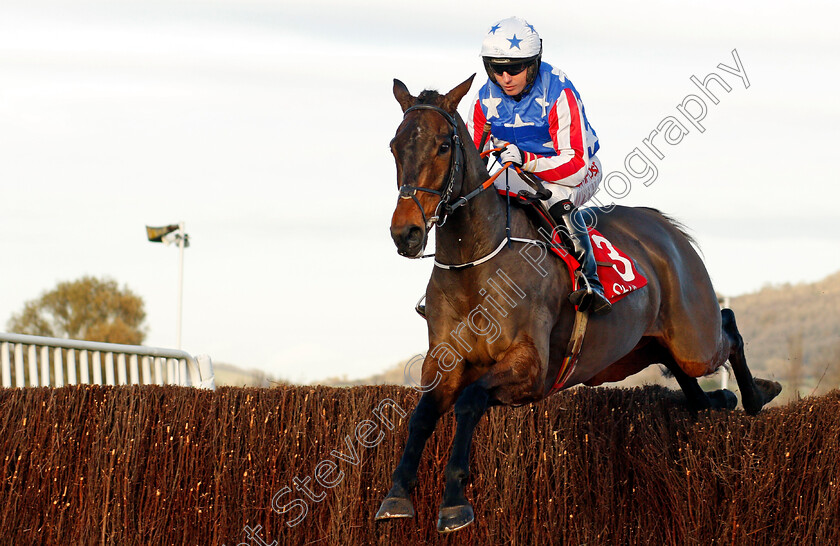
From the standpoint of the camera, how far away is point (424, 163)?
4.13 m

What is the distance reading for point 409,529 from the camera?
6.21 meters

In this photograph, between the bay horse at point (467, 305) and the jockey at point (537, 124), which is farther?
the jockey at point (537, 124)

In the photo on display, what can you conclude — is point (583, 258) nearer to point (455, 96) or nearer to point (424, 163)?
point (455, 96)

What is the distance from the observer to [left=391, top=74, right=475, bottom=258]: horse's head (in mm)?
3945

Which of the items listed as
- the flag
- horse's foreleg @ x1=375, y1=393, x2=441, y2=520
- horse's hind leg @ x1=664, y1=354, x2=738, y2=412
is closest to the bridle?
horse's foreleg @ x1=375, y1=393, x2=441, y2=520

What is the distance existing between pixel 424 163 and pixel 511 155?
2.89 feet

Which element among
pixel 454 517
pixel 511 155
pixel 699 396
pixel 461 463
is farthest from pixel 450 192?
pixel 699 396

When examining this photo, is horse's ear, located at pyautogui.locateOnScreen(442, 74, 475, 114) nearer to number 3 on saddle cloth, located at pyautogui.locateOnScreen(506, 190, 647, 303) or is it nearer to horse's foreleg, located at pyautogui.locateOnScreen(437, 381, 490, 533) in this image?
number 3 on saddle cloth, located at pyautogui.locateOnScreen(506, 190, 647, 303)

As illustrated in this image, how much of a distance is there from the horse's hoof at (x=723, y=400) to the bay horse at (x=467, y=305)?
1.41 m

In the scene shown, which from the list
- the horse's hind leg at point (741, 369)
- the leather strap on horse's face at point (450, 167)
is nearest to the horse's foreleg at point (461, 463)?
the leather strap on horse's face at point (450, 167)

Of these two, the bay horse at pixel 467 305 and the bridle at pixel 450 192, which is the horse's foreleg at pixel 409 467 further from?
the bridle at pixel 450 192

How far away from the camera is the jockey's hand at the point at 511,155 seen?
4871 mm

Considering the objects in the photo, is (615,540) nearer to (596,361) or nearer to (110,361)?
(596,361)

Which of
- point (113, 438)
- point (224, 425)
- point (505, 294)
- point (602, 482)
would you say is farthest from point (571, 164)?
point (113, 438)
